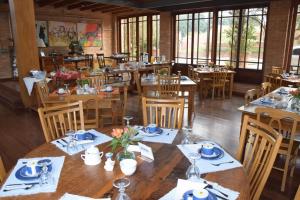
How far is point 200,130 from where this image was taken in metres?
4.55

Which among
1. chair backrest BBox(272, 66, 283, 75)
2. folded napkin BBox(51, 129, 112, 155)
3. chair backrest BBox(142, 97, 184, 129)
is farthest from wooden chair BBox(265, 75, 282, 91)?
folded napkin BBox(51, 129, 112, 155)

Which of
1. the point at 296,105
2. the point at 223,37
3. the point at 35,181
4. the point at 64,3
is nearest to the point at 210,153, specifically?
the point at 35,181

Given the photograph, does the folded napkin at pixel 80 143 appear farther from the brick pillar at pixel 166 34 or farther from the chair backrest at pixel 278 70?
the brick pillar at pixel 166 34

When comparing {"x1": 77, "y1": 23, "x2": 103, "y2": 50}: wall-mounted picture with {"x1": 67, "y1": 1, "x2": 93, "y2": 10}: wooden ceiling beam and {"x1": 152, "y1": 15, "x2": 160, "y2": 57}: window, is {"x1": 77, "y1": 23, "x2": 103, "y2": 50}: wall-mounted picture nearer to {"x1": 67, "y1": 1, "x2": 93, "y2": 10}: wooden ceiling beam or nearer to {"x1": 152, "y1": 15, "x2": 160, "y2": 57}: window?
{"x1": 67, "y1": 1, "x2": 93, "y2": 10}: wooden ceiling beam

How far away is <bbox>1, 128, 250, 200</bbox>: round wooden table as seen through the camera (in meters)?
1.37

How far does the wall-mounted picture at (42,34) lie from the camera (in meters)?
9.62

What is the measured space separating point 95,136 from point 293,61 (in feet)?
21.3

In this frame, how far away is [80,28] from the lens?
10852mm

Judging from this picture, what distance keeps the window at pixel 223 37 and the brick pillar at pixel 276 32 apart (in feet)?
0.79

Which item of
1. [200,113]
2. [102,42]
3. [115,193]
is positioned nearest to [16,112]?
[200,113]

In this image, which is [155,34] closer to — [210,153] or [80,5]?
[80,5]

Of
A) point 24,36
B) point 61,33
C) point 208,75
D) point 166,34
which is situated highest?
point 61,33

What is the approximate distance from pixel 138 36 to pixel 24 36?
5.88 m

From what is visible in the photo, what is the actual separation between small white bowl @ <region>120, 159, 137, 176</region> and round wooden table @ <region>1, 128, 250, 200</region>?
1.2 inches
